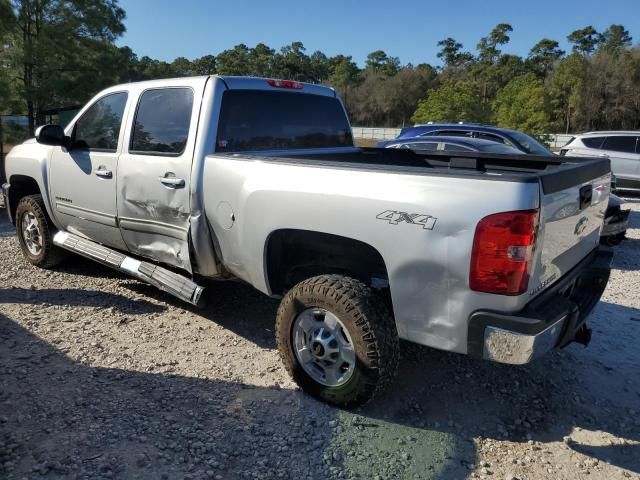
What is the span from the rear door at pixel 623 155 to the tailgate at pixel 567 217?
9.77 m

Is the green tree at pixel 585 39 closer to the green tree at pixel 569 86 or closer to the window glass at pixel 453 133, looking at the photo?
the green tree at pixel 569 86

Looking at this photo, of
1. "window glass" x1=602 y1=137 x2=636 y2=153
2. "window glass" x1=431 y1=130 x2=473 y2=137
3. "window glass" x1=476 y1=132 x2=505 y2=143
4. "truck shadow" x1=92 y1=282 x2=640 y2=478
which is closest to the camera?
"truck shadow" x1=92 y1=282 x2=640 y2=478

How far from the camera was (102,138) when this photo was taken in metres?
4.59

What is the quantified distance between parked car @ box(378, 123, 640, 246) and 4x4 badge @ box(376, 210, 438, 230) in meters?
5.24

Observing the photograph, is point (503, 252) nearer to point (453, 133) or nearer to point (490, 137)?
point (490, 137)

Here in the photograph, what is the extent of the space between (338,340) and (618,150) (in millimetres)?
11823

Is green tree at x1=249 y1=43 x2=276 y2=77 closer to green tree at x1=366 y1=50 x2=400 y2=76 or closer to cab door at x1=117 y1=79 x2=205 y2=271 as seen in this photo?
green tree at x1=366 y1=50 x2=400 y2=76

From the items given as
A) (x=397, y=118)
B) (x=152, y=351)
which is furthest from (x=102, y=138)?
(x=397, y=118)

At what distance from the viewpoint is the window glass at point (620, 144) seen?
40.1ft

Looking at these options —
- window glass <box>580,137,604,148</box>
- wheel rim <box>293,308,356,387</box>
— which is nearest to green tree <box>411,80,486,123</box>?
window glass <box>580,137,604,148</box>

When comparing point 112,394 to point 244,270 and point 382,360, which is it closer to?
point 244,270

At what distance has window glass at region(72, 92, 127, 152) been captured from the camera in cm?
446

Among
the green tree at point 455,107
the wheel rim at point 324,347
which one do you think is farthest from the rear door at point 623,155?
the green tree at point 455,107

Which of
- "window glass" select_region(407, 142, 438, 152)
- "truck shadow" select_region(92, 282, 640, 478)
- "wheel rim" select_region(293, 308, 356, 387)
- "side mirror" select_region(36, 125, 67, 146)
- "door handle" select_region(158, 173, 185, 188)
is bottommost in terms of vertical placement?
"truck shadow" select_region(92, 282, 640, 478)
